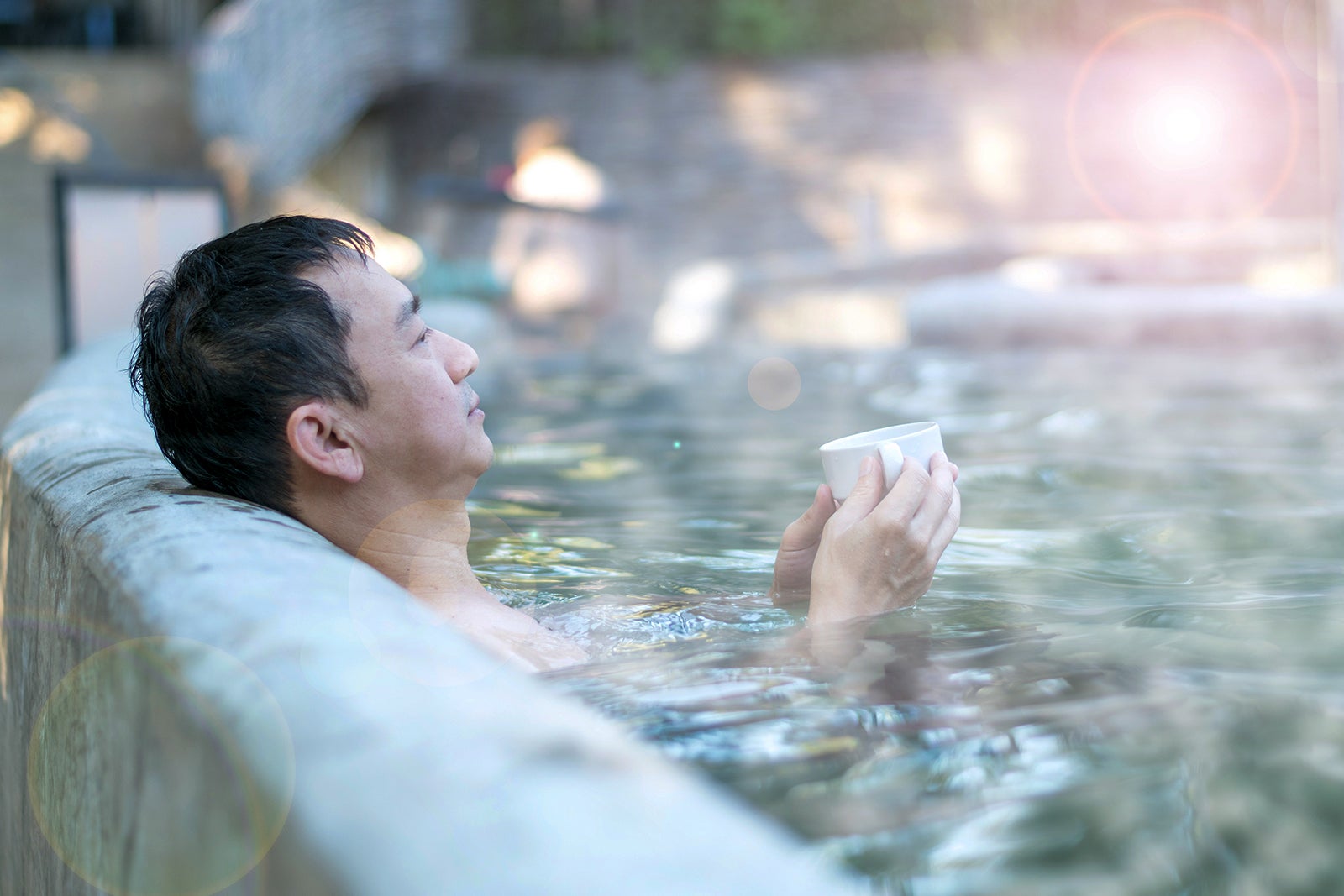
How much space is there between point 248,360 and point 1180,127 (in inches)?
712

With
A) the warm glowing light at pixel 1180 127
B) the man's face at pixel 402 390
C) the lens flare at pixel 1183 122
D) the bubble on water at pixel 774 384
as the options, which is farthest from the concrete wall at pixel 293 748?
Answer: the warm glowing light at pixel 1180 127

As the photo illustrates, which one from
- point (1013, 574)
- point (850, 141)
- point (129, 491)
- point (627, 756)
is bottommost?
point (850, 141)

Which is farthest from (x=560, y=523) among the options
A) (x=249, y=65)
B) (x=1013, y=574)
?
(x=249, y=65)

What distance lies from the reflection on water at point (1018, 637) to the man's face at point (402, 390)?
0.41 metres

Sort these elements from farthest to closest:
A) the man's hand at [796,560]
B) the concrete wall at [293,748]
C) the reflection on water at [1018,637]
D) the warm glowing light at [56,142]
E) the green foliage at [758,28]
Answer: the green foliage at [758,28] < the warm glowing light at [56,142] < the man's hand at [796,560] < the reflection on water at [1018,637] < the concrete wall at [293,748]

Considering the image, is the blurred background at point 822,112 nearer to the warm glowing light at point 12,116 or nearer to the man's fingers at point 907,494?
the warm glowing light at point 12,116

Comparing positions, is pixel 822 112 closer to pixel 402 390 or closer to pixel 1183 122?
pixel 1183 122

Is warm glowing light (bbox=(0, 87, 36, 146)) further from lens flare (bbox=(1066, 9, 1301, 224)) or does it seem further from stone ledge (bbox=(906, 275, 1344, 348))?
lens flare (bbox=(1066, 9, 1301, 224))

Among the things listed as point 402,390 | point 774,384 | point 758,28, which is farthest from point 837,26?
point 402,390

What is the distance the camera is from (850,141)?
18234 millimetres

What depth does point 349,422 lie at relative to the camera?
1924mm

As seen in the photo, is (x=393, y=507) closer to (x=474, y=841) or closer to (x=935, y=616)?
(x=935, y=616)

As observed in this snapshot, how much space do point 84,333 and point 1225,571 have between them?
5090 mm

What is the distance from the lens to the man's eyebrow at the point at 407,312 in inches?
77.5
